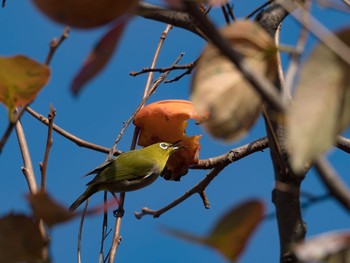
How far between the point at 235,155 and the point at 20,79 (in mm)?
1297

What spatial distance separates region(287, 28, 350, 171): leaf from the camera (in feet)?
1.27

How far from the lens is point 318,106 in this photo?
409 millimetres

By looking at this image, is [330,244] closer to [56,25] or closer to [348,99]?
[348,99]

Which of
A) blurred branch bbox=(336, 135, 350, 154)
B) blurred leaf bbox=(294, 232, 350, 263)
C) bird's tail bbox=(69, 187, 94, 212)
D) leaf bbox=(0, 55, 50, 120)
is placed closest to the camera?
blurred leaf bbox=(294, 232, 350, 263)

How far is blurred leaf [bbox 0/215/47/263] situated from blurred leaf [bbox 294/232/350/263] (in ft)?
0.79

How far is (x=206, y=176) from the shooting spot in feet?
5.24

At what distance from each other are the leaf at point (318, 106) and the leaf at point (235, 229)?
1.9 inches

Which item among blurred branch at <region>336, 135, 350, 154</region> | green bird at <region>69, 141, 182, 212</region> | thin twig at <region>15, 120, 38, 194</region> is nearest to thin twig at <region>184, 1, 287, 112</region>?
thin twig at <region>15, 120, 38, 194</region>

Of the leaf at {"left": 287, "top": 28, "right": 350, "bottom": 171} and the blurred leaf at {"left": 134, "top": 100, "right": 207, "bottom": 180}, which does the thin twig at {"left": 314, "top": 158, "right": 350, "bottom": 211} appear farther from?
the blurred leaf at {"left": 134, "top": 100, "right": 207, "bottom": 180}

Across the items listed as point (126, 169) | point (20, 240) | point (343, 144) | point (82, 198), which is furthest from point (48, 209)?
point (82, 198)

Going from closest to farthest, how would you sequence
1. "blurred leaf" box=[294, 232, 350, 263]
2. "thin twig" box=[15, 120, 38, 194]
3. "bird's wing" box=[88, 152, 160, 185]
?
"blurred leaf" box=[294, 232, 350, 263] → "thin twig" box=[15, 120, 38, 194] → "bird's wing" box=[88, 152, 160, 185]

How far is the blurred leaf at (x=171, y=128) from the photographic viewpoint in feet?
5.30

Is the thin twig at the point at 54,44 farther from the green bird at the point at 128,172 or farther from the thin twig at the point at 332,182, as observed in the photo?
the green bird at the point at 128,172

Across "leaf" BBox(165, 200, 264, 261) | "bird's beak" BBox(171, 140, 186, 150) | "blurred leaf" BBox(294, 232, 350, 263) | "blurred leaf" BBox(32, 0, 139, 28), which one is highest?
"bird's beak" BBox(171, 140, 186, 150)
